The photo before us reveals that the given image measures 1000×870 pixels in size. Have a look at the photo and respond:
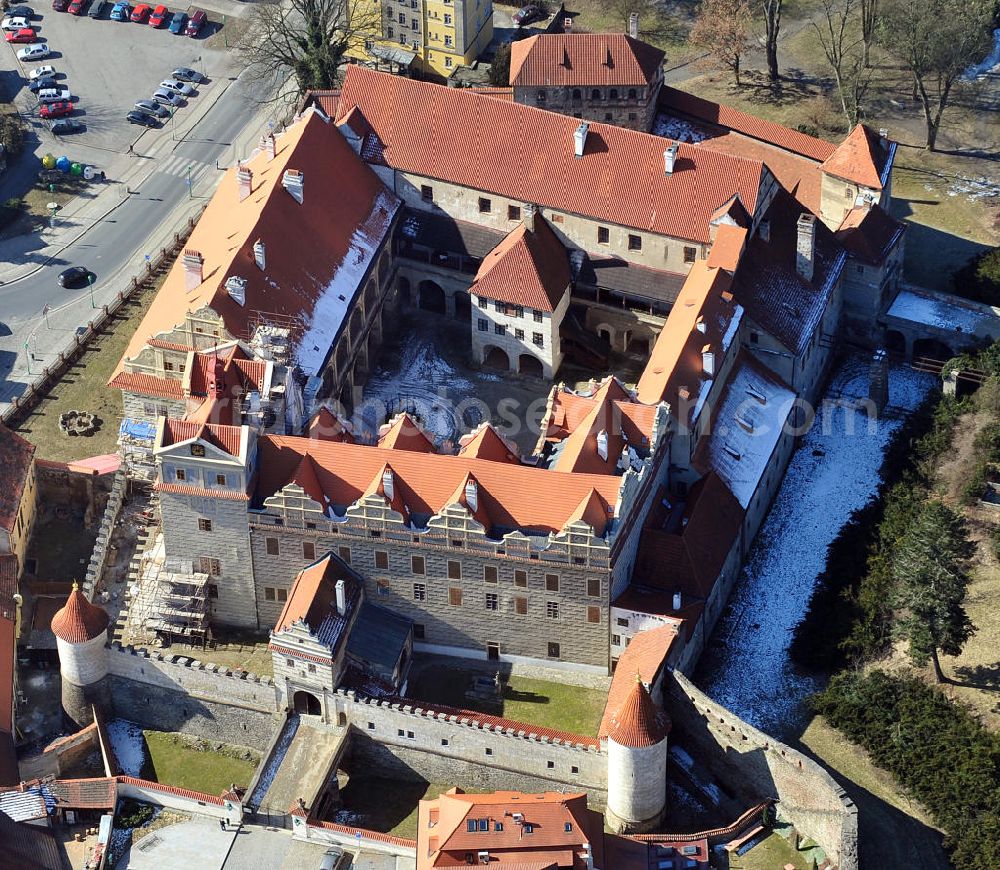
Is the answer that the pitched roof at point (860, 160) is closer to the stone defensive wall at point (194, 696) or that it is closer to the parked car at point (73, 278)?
the parked car at point (73, 278)

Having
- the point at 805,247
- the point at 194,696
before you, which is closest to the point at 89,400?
the point at 194,696

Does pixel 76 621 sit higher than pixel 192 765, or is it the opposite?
pixel 76 621

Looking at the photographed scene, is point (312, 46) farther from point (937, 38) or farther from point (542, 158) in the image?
point (937, 38)

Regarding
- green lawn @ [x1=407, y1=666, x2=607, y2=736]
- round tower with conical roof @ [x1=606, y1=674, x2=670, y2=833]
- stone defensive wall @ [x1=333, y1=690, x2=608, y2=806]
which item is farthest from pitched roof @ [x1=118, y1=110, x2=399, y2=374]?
round tower with conical roof @ [x1=606, y1=674, x2=670, y2=833]

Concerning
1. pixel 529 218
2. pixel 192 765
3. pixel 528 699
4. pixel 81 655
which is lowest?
pixel 192 765

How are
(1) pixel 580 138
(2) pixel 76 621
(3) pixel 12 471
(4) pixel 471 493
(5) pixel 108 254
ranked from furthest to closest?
(5) pixel 108 254
(1) pixel 580 138
(3) pixel 12 471
(2) pixel 76 621
(4) pixel 471 493

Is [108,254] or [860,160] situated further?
[108,254]

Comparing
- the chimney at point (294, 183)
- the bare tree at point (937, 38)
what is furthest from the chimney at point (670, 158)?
the bare tree at point (937, 38)
